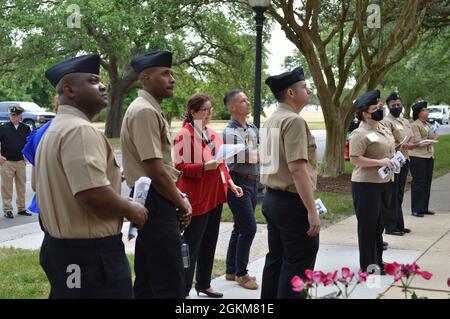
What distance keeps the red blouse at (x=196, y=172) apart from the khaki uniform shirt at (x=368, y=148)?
5.55 feet

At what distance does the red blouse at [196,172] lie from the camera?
5.33 metres

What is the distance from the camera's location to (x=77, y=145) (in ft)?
10.0

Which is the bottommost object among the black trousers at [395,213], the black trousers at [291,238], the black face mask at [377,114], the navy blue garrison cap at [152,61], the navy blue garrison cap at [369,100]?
the black trousers at [395,213]

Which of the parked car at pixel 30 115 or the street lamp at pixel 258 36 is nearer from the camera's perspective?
the street lamp at pixel 258 36

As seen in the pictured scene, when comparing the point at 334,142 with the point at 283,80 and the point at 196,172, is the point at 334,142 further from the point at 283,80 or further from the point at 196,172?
the point at 283,80

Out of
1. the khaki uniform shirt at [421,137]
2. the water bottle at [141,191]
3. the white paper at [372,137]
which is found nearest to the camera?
the water bottle at [141,191]

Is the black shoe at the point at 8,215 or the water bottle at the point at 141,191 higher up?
the water bottle at the point at 141,191

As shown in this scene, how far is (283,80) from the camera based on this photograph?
15.5 ft

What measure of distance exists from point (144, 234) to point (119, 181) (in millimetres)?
723

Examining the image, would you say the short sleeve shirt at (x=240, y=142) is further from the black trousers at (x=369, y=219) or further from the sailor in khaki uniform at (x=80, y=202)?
the sailor in khaki uniform at (x=80, y=202)

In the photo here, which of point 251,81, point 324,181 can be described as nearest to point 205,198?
point 324,181

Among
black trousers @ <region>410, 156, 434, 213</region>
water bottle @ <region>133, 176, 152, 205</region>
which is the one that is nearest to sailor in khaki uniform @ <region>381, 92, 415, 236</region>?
black trousers @ <region>410, 156, 434, 213</region>

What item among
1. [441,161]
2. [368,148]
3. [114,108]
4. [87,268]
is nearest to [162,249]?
[87,268]

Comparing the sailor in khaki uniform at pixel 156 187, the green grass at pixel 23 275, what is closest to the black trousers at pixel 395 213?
the green grass at pixel 23 275
